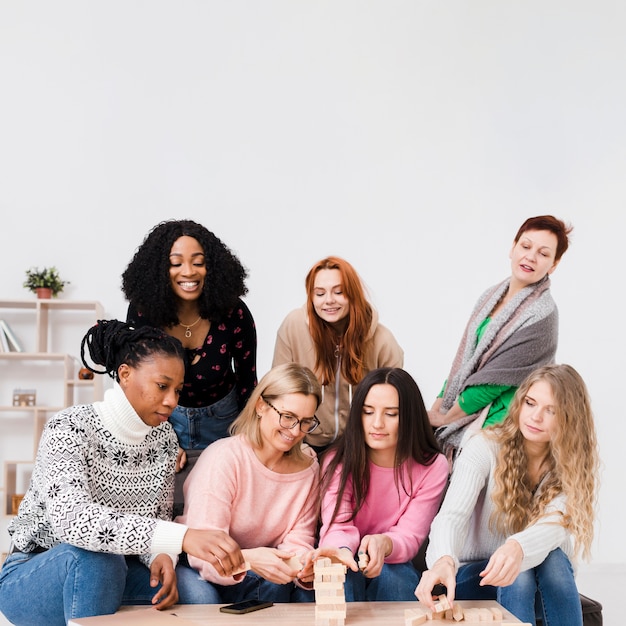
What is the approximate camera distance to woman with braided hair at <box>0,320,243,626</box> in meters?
2.16

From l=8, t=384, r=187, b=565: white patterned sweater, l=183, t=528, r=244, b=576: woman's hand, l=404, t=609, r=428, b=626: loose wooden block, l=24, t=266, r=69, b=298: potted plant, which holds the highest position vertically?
l=24, t=266, r=69, b=298: potted plant

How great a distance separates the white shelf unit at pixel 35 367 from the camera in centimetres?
511

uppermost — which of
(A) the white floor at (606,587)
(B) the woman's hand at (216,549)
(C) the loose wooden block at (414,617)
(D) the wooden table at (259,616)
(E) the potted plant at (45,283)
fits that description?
(E) the potted plant at (45,283)

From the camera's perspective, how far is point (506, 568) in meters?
2.26

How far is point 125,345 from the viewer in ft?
8.29

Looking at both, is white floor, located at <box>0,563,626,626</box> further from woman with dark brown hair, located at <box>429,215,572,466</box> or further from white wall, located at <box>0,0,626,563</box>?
woman with dark brown hair, located at <box>429,215,572,466</box>

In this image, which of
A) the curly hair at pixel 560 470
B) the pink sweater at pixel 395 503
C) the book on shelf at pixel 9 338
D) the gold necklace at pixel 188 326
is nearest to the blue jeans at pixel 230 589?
the pink sweater at pixel 395 503

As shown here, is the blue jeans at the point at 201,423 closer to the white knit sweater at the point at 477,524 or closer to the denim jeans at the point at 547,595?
the white knit sweater at the point at 477,524

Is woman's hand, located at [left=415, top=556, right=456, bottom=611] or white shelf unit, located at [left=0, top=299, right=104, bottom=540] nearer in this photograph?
woman's hand, located at [left=415, top=556, right=456, bottom=611]

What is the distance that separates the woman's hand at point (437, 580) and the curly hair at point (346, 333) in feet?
3.41

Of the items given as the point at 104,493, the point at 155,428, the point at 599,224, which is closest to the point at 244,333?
the point at 155,428

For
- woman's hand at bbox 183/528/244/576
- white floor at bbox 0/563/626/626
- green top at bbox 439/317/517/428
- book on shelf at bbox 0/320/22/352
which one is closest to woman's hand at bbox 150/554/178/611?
woman's hand at bbox 183/528/244/576

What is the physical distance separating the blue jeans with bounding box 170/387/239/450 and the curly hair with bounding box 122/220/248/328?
32cm

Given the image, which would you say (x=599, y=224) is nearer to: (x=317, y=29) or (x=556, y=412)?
(x=317, y=29)
